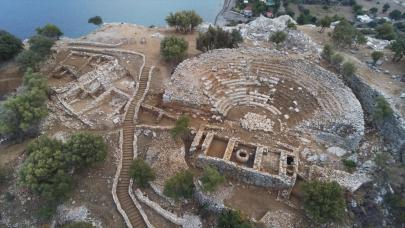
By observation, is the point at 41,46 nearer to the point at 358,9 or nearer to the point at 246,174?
the point at 246,174

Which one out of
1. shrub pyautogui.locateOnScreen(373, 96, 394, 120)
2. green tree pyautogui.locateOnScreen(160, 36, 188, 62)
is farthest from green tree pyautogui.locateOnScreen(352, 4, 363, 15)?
green tree pyautogui.locateOnScreen(160, 36, 188, 62)

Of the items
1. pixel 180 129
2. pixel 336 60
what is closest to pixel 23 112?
pixel 180 129

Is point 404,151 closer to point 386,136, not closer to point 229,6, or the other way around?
point 386,136

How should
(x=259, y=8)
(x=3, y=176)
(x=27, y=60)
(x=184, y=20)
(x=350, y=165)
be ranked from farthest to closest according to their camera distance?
(x=259, y=8) < (x=184, y=20) < (x=27, y=60) < (x=350, y=165) < (x=3, y=176)

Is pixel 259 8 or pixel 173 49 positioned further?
pixel 259 8

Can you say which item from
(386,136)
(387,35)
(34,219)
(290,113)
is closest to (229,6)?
(387,35)

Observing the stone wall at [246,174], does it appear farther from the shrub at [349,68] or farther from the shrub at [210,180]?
the shrub at [349,68]
